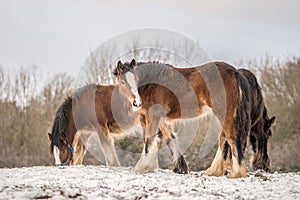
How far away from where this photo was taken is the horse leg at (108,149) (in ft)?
40.5

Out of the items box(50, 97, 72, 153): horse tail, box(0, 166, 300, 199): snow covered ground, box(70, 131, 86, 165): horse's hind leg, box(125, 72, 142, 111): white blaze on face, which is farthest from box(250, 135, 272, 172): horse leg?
box(50, 97, 72, 153): horse tail

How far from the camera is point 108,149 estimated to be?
40.7 ft

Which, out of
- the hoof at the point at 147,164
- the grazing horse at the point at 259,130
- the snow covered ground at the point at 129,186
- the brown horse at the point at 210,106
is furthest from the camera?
the grazing horse at the point at 259,130

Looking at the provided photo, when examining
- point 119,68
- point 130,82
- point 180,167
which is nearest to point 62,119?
point 119,68

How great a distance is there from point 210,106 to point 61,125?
5.05 meters

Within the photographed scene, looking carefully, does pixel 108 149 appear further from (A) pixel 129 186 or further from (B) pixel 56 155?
(A) pixel 129 186

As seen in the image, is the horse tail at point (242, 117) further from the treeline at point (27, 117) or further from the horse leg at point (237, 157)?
the treeline at point (27, 117)

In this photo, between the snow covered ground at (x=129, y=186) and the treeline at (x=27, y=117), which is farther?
the treeline at (x=27, y=117)

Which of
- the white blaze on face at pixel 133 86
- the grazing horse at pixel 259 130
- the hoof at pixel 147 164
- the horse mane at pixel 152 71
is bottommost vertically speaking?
the hoof at pixel 147 164

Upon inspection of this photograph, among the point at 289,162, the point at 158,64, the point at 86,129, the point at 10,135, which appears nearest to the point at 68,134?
the point at 86,129

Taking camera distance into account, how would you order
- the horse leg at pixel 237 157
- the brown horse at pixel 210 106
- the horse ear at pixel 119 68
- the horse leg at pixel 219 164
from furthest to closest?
the horse ear at pixel 119 68
the horse leg at pixel 219 164
the brown horse at pixel 210 106
the horse leg at pixel 237 157

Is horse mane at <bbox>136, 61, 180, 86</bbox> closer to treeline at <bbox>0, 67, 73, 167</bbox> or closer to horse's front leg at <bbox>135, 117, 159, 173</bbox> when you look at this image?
horse's front leg at <bbox>135, 117, 159, 173</bbox>

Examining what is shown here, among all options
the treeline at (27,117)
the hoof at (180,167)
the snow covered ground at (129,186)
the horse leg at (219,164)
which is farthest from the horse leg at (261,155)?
the treeline at (27,117)

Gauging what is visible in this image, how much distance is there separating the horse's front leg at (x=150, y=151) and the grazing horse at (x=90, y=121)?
7.19ft
